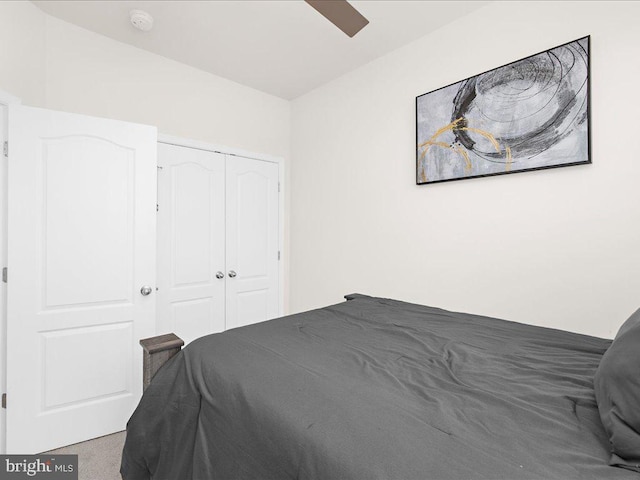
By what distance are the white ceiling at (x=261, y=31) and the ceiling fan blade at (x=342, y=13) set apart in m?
0.77

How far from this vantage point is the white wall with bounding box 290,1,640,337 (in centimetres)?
165

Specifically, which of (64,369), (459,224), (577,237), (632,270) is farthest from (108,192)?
(632,270)

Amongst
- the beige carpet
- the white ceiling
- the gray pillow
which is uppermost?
the white ceiling

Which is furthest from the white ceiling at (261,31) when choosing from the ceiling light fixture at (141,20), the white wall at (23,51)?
the white wall at (23,51)

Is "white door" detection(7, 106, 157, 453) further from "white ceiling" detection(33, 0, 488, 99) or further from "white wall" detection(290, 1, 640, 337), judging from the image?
"white wall" detection(290, 1, 640, 337)

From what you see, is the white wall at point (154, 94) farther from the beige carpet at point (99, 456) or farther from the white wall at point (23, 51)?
the beige carpet at point (99, 456)

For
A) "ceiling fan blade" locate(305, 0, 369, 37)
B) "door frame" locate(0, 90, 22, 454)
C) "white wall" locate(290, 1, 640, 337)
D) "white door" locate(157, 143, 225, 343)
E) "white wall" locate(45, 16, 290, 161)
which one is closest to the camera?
"ceiling fan blade" locate(305, 0, 369, 37)

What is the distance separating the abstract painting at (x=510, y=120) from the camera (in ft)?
5.73

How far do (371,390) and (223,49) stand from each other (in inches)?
110

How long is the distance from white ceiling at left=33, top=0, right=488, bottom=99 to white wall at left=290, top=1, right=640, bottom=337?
0.17 meters

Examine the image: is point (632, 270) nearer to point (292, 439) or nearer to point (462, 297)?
point (462, 297)

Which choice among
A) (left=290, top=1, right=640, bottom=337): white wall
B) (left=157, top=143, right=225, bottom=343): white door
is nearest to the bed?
(left=290, top=1, right=640, bottom=337): white wall

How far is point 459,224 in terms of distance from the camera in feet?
7.40

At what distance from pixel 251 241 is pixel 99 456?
2002mm
